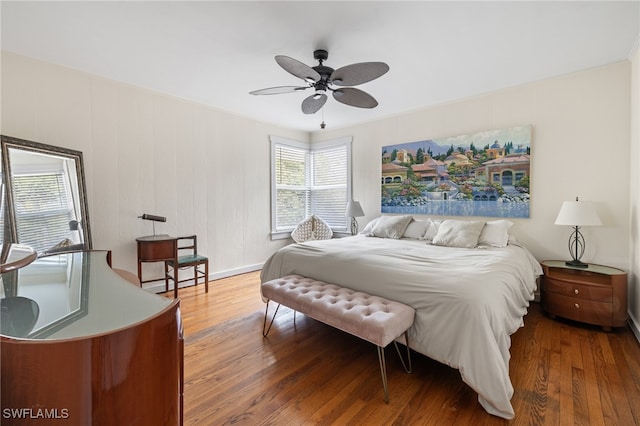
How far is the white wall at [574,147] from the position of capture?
2752 mm

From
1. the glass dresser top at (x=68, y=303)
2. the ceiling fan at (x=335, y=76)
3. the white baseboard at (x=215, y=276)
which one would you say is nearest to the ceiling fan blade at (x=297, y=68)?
the ceiling fan at (x=335, y=76)

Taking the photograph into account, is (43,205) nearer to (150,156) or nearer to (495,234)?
(150,156)

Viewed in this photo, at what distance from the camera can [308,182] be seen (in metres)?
5.51

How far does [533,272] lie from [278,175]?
3828 millimetres

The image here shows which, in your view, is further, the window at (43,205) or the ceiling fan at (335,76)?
the window at (43,205)

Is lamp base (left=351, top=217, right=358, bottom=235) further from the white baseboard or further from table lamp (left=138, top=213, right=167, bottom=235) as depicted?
table lamp (left=138, top=213, right=167, bottom=235)

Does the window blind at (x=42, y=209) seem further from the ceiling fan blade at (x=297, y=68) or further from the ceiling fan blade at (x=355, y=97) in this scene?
the ceiling fan blade at (x=355, y=97)

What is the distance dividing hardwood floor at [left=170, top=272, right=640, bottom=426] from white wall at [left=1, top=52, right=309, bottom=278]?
1578 mm

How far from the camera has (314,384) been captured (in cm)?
184

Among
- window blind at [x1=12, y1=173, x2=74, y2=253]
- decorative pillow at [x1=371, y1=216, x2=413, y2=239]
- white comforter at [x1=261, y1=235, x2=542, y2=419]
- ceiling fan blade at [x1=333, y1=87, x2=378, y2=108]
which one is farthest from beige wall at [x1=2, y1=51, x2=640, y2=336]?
ceiling fan blade at [x1=333, y1=87, x2=378, y2=108]

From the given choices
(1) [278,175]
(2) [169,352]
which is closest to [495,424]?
(2) [169,352]

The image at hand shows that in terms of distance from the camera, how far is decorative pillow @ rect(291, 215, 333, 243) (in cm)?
493

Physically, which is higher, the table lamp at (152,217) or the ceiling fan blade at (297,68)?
the ceiling fan blade at (297,68)

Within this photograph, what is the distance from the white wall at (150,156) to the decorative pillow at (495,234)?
3.23 m
